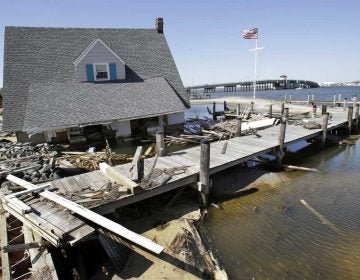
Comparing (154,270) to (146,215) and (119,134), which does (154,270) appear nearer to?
(146,215)

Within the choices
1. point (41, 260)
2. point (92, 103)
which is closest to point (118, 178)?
point (41, 260)

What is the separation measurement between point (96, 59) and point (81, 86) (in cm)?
273

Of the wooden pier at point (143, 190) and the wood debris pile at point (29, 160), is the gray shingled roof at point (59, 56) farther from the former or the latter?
the wooden pier at point (143, 190)

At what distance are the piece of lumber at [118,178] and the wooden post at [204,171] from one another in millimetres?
2856

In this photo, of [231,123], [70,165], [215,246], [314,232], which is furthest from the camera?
[231,123]

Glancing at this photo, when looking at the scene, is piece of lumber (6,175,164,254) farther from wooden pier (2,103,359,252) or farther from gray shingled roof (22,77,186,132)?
gray shingled roof (22,77,186,132)

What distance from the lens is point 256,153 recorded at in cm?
1359

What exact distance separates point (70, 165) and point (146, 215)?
5.64 m

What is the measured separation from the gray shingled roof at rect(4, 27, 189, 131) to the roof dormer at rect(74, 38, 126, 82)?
34.7 inches

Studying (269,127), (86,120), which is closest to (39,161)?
(86,120)

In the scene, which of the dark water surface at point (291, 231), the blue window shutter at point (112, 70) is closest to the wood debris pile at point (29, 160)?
the dark water surface at point (291, 231)

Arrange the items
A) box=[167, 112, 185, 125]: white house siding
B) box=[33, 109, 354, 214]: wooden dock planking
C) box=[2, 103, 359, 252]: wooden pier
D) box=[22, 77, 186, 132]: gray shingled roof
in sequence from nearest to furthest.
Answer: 1. box=[2, 103, 359, 252]: wooden pier
2. box=[33, 109, 354, 214]: wooden dock planking
3. box=[22, 77, 186, 132]: gray shingled roof
4. box=[167, 112, 185, 125]: white house siding

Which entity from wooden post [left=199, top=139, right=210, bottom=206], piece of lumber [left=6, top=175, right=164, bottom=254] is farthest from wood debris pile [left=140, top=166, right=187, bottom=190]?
piece of lumber [left=6, top=175, right=164, bottom=254]

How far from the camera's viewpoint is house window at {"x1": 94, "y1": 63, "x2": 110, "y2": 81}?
21.4 m
